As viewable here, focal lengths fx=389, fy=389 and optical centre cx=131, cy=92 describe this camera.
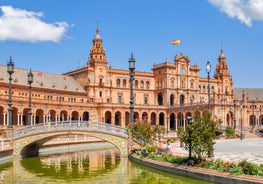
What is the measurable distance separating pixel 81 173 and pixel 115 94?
227 ft

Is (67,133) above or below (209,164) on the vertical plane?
above

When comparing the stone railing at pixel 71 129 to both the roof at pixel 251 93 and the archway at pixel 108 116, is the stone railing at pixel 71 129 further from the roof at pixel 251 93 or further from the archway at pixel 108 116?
the roof at pixel 251 93

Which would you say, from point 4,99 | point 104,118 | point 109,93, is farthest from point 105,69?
point 4,99

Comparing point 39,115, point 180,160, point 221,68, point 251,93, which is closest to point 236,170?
point 180,160

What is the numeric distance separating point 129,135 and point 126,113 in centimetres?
6027

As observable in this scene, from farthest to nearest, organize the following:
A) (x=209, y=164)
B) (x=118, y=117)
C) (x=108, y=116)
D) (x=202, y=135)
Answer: (x=118, y=117) < (x=108, y=116) < (x=202, y=135) < (x=209, y=164)

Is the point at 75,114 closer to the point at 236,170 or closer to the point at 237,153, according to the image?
the point at 237,153

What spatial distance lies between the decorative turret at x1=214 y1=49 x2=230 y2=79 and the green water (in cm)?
8511

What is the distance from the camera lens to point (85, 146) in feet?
211

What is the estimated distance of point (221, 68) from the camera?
120m

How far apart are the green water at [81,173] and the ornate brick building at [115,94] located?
38811 mm

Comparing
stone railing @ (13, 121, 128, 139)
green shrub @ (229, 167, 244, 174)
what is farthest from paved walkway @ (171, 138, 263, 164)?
stone railing @ (13, 121, 128, 139)

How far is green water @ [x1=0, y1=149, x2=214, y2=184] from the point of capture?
27.9m

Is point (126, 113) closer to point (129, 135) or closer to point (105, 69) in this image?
point (105, 69)
